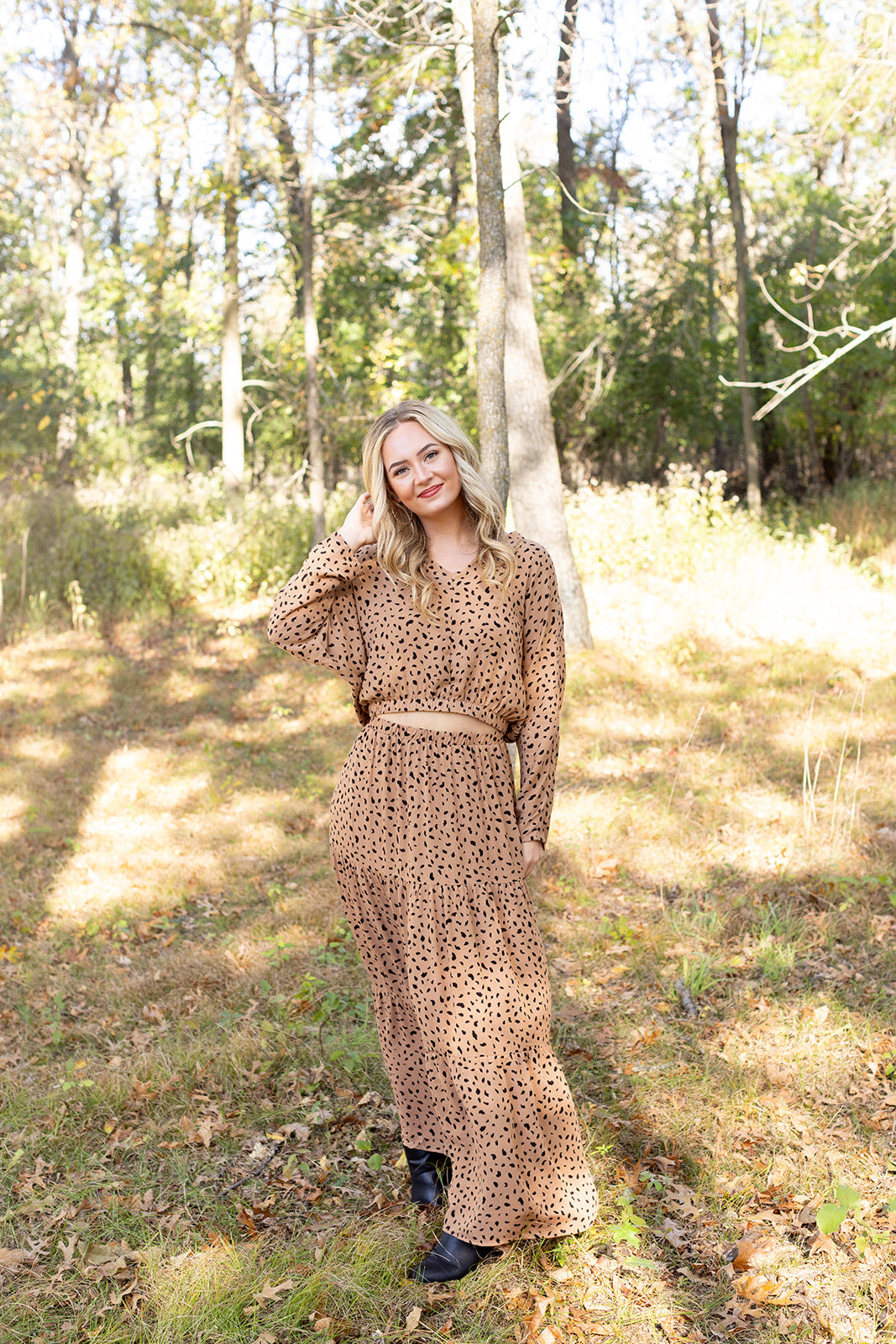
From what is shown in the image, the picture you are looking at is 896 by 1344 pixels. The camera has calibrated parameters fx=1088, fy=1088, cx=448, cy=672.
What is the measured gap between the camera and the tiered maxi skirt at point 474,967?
2.72 m

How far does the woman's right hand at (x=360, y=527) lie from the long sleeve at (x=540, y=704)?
44cm

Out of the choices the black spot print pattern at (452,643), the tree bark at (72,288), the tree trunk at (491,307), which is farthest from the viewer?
the tree bark at (72,288)

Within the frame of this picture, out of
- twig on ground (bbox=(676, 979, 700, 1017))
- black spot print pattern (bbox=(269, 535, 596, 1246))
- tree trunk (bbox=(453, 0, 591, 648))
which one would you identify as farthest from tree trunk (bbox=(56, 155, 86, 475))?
black spot print pattern (bbox=(269, 535, 596, 1246))

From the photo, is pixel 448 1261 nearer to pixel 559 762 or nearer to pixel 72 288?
pixel 559 762

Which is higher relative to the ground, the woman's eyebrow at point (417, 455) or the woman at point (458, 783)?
the woman's eyebrow at point (417, 455)

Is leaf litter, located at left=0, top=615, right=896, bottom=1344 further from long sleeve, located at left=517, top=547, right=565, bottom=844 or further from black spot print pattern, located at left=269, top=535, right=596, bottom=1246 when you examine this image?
long sleeve, located at left=517, top=547, right=565, bottom=844

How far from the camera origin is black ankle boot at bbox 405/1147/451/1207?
10.3 ft

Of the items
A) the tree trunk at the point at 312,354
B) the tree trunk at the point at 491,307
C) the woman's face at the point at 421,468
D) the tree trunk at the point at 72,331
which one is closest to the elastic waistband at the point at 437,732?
the woman's face at the point at 421,468

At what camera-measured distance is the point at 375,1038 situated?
4.07m

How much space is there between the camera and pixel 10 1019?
4.40 m

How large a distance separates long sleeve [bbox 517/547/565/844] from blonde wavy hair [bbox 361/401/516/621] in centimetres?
15

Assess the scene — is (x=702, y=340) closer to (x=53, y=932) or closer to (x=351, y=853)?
(x=53, y=932)

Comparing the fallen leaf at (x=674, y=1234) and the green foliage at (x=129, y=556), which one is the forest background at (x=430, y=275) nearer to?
the green foliage at (x=129, y=556)

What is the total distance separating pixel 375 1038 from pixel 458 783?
5.60 ft
